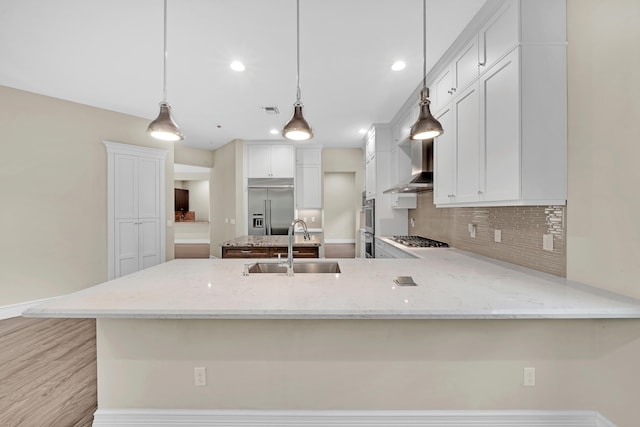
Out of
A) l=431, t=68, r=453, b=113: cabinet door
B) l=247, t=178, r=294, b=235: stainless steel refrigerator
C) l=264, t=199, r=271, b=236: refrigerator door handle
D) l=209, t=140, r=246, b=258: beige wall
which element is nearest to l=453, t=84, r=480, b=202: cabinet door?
l=431, t=68, r=453, b=113: cabinet door

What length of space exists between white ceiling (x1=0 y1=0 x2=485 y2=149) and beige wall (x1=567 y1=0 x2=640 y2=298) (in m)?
0.79

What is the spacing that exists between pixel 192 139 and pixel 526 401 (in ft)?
20.4

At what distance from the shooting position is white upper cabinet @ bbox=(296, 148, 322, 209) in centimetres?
614

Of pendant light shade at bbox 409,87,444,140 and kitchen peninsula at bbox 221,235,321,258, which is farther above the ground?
pendant light shade at bbox 409,87,444,140

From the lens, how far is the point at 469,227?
113 inches

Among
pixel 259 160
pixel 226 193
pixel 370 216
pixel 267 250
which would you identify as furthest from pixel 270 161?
pixel 267 250

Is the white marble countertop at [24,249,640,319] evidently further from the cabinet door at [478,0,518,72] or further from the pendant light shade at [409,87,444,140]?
the cabinet door at [478,0,518,72]

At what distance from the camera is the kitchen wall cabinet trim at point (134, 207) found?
13.5ft

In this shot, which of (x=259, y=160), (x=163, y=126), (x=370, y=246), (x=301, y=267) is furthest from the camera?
(x=259, y=160)

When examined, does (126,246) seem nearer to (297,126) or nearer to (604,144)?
(297,126)

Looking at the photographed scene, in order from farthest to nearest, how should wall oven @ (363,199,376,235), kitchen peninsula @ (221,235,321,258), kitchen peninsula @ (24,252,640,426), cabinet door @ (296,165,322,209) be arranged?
cabinet door @ (296,165,322,209) → wall oven @ (363,199,376,235) → kitchen peninsula @ (221,235,321,258) → kitchen peninsula @ (24,252,640,426)

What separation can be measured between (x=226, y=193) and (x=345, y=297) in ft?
17.4

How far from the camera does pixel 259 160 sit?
5.77m

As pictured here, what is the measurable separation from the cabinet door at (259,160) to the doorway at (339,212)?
225cm
